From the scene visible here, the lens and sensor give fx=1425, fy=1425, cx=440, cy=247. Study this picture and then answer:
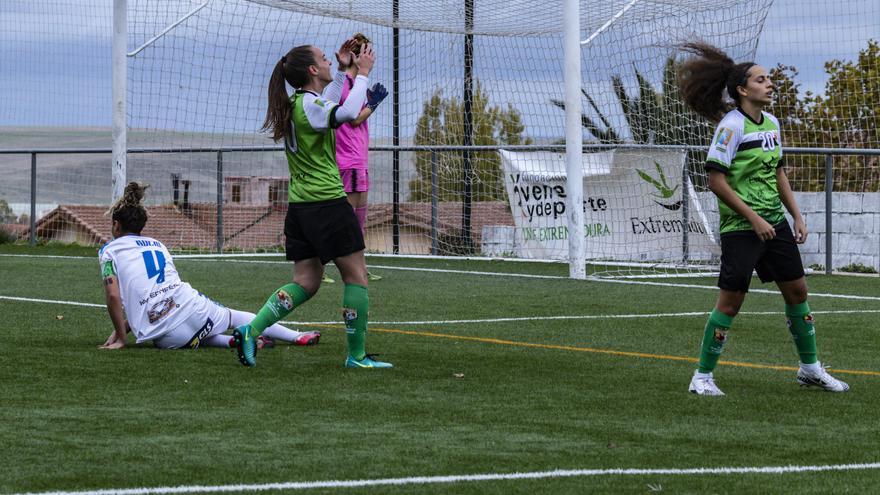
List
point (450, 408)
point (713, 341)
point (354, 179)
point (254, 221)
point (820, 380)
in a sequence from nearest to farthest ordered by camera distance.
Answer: point (450, 408), point (713, 341), point (820, 380), point (354, 179), point (254, 221)

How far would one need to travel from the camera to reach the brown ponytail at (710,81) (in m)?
7.21

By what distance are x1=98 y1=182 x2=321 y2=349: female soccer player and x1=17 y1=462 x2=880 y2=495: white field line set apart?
3906mm

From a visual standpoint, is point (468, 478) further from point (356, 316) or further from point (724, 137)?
point (356, 316)

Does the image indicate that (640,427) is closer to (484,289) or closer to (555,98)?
(484,289)

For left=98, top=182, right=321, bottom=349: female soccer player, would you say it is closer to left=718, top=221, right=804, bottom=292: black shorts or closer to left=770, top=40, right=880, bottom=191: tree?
left=718, top=221, right=804, bottom=292: black shorts

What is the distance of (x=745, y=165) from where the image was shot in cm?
695

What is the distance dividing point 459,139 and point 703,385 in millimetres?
14090

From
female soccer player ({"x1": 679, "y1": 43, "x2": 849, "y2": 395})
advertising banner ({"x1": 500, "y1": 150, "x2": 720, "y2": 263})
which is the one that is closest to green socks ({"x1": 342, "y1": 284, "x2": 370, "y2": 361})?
female soccer player ({"x1": 679, "y1": 43, "x2": 849, "y2": 395})

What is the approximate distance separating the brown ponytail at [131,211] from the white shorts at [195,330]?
639 mm

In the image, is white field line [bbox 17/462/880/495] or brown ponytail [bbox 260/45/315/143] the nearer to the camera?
white field line [bbox 17/462/880/495]

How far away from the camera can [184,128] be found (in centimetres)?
1942

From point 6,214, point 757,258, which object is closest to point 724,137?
point 757,258

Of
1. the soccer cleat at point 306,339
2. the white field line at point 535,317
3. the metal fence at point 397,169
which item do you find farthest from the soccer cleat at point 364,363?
the metal fence at point 397,169

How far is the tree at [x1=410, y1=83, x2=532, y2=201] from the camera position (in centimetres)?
1967
